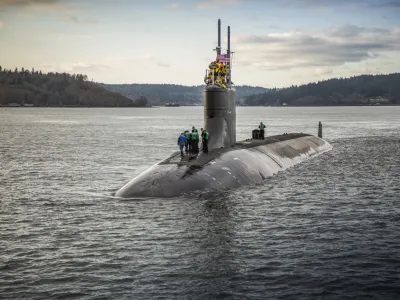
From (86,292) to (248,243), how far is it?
6.77 m

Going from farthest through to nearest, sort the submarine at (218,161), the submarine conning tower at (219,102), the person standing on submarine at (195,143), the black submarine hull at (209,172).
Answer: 1. the submarine conning tower at (219,102)
2. the person standing on submarine at (195,143)
3. the submarine at (218,161)
4. the black submarine hull at (209,172)

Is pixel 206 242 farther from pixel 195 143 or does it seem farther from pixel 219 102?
pixel 219 102

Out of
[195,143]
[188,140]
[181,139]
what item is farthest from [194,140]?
[181,139]

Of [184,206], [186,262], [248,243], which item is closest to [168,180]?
[184,206]

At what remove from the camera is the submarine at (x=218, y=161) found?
1040 inches

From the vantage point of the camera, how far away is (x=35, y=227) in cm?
2216

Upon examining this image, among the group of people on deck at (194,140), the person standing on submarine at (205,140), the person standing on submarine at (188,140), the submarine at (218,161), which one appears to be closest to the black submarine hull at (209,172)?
the submarine at (218,161)

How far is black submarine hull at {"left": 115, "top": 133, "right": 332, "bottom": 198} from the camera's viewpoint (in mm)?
26141

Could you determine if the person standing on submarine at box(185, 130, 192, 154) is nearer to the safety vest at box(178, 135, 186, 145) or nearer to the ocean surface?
the safety vest at box(178, 135, 186, 145)

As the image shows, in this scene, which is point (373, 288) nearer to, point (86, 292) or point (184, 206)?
point (86, 292)

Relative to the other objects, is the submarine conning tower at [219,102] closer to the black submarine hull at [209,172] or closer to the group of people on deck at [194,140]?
the black submarine hull at [209,172]

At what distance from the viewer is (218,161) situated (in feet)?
97.1

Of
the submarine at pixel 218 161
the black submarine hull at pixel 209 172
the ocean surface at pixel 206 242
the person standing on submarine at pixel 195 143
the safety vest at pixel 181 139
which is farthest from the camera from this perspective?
the person standing on submarine at pixel 195 143

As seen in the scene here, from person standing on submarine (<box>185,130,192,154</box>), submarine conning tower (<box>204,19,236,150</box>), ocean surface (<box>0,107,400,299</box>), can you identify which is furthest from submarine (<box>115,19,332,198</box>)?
person standing on submarine (<box>185,130,192,154</box>)
